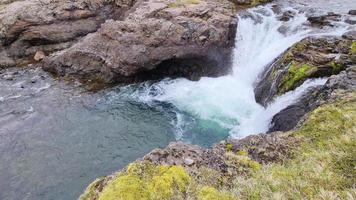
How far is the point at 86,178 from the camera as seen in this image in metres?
17.0

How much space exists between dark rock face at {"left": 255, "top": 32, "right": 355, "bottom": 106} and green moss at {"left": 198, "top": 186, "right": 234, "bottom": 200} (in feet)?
37.6

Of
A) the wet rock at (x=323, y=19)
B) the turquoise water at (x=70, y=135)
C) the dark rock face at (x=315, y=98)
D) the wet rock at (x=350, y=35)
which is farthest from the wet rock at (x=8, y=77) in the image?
the wet rock at (x=350, y=35)

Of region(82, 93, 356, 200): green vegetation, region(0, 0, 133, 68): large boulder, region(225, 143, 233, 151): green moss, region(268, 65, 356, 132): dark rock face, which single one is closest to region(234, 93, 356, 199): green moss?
region(82, 93, 356, 200): green vegetation

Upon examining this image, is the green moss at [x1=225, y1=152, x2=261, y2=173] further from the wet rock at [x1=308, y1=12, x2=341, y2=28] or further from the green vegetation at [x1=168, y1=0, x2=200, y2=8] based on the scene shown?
the green vegetation at [x1=168, y1=0, x2=200, y2=8]

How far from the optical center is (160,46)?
25.9 m

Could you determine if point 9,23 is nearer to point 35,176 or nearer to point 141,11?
point 141,11

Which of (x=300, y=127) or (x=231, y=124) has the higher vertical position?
(x=300, y=127)

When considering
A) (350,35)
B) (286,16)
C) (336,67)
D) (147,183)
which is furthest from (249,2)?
(147,183)

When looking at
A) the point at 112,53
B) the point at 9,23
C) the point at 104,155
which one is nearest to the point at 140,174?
the point at 104,155

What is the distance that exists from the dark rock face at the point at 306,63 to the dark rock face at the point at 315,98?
1.54 meters

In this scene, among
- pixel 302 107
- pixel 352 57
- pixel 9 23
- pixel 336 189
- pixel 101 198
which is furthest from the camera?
pixel 9 23

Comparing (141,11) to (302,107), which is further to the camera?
(141,11)

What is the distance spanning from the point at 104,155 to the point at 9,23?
18.2 metres

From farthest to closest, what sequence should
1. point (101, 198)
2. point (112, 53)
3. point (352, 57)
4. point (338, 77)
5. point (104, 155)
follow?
point (112, 53) → point (104, 155) → point (352, 57) → point (338, 77) → point (101, 198)
